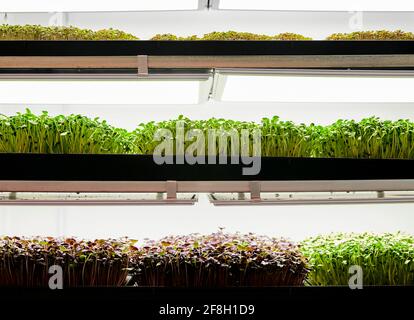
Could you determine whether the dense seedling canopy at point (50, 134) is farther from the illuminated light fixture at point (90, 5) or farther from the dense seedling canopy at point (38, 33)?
the illuminated light fixture at point (90, 5)

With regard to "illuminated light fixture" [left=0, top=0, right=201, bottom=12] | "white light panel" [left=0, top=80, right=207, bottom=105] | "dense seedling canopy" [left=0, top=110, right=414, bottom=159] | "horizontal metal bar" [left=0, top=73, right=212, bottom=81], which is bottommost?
"dense seedling canopy" [left=0, top=110, right=414, bottom=159]

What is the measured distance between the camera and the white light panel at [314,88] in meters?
2.89

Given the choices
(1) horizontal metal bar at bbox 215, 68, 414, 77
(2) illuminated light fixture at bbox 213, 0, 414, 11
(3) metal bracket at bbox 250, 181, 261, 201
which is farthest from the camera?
(2) illuminated light fixture at bbox 213, 0, 414, 11

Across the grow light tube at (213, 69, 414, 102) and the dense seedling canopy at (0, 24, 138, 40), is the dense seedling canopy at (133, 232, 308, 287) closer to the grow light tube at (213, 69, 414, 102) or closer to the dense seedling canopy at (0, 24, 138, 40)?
the grow light tube at (213, 69, 414, 102)

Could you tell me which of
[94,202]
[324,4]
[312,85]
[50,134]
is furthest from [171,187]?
[324,4]

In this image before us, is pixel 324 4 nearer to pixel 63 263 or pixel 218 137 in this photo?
pixel 218 137

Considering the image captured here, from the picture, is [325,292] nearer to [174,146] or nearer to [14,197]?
[174,146]

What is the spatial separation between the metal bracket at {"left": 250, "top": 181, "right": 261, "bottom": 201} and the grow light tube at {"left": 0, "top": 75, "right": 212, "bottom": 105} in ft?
1.93

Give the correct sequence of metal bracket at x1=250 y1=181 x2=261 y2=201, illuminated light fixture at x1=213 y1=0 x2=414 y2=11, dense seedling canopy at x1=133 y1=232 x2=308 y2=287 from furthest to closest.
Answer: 1. illuminated light fixture at x1=213 y1=0 x2=414 y2=11
2. metal bracket at x1=250 y1=181 x2=261 y2=201
3. dense seedling canopy at x1=133 y1=232 x2=308 y2=287

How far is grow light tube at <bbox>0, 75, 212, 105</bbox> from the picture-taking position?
281 cm

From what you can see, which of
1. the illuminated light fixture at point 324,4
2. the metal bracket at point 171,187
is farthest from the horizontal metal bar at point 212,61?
the metal bracket at point 171,187

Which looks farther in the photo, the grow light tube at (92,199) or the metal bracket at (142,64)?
the metal bracket at (142,64)

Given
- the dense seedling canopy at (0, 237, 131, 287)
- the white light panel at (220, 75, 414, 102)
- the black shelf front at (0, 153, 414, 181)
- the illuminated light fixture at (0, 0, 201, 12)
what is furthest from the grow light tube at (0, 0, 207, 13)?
the dense seedling canopy at (0, 237, 131, 287)

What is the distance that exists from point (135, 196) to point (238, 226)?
155cm
